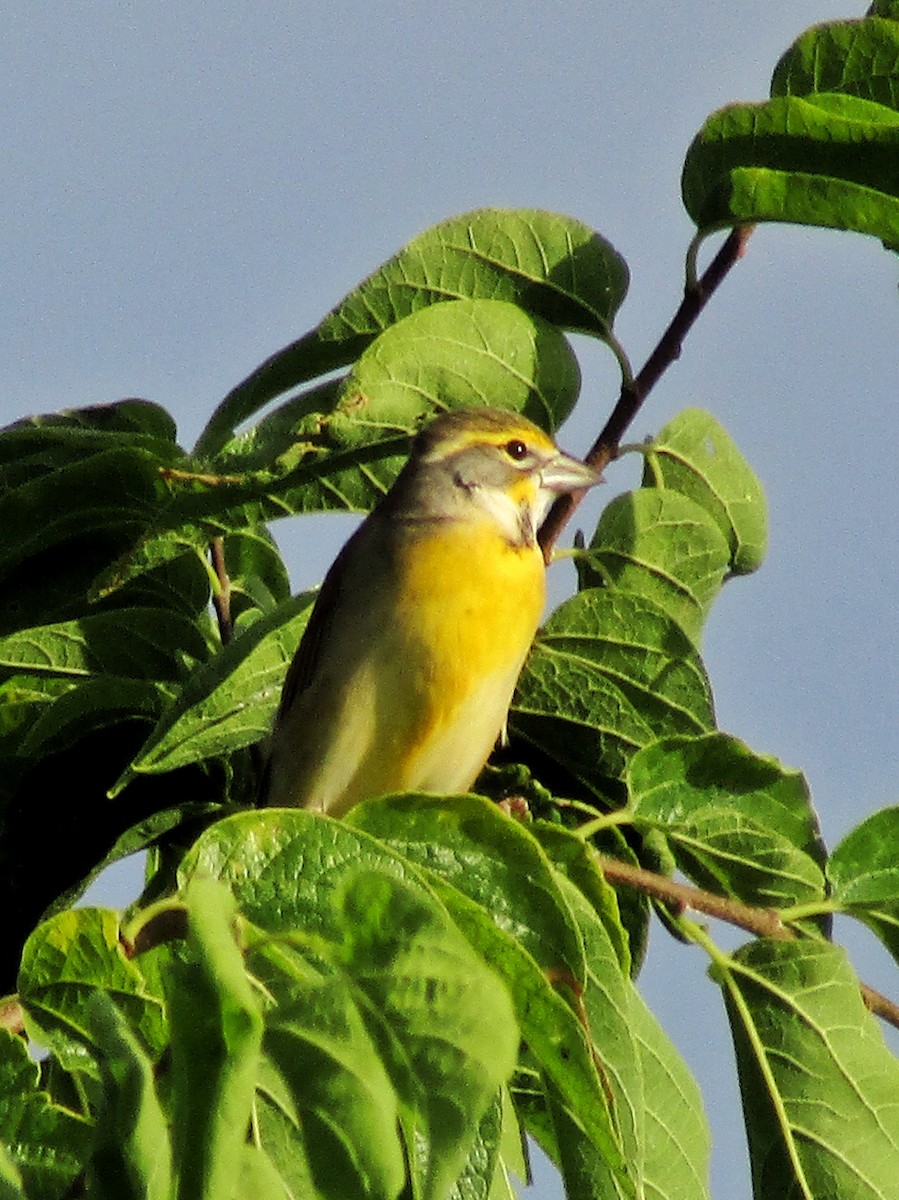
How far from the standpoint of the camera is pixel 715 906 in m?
3.04

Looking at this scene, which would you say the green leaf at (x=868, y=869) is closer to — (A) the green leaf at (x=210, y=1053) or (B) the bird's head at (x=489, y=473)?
(B) the bird's head at (x=489, y=473)

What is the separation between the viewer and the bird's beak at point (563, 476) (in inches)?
159

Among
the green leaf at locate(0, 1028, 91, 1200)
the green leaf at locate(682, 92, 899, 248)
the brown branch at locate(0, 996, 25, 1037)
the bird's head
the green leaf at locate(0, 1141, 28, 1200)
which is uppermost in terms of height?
the green leaf at locate(682, 92, 899, 248)

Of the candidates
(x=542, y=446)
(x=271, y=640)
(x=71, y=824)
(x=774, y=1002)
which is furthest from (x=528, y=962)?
(x=542, y=446)

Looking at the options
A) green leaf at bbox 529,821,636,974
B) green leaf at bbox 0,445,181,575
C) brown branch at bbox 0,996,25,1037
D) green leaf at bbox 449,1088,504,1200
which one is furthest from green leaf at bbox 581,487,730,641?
brown branch at bbox 0,996,25,1037

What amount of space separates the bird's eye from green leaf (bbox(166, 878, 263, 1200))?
296 cm

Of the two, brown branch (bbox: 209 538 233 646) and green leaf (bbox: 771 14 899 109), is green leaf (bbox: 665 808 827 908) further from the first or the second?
green leaf (bbox: 771 14 899 109)

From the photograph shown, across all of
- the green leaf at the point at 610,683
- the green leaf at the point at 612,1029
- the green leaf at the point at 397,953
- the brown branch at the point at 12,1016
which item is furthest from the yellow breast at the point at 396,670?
the green leaf at the point at 397,953

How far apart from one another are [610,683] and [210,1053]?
6.51 ft

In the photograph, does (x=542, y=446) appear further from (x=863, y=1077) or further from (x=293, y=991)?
(x=293, y=991)

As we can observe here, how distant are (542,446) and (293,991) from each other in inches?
107

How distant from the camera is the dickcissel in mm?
4270

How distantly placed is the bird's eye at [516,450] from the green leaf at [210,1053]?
9.70 ft

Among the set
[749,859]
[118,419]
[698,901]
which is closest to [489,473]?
[118,419]
